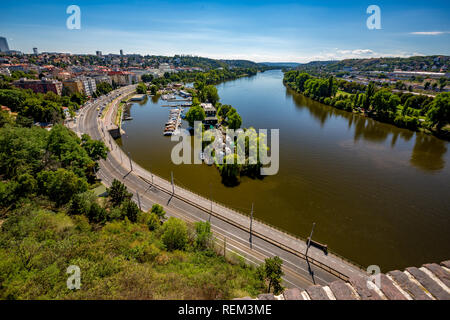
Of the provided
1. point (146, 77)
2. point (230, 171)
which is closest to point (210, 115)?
point (230, 171)

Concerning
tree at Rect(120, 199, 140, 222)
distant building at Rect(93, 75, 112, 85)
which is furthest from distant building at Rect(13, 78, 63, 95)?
tree at Rect(120, 199, 140, 222)

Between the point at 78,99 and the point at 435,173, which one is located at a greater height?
the point at 78,99

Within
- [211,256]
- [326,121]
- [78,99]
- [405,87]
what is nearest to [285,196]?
[211,256]

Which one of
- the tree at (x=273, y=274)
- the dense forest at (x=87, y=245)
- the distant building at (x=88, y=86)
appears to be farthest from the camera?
the distant building at (x=88, y=86)

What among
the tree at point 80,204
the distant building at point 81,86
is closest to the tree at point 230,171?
the tree at point 80,204

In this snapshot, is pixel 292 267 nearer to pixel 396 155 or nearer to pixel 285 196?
pixel 285 196

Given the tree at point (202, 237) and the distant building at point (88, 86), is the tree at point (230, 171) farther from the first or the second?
the distant building at point (88, 86)
